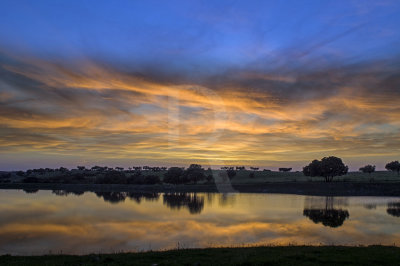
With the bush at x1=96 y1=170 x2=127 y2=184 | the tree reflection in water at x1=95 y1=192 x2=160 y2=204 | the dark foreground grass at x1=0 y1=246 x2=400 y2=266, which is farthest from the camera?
the bush at x1=96 y1=170 x2=127 y2=184

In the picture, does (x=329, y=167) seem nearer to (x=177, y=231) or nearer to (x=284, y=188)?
(x=284, y=188)

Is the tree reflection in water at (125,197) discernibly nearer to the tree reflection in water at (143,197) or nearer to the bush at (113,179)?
the tree reflection in water at (143,197)

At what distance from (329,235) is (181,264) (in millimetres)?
24151

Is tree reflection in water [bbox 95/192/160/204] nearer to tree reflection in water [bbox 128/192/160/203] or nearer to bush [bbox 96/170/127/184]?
tree reflection in water [bbox 128/192/160/203]

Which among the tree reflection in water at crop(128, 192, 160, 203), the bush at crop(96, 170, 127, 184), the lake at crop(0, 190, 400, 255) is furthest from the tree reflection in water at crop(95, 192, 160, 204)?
the bush at crop(96, 170, 127, 184)

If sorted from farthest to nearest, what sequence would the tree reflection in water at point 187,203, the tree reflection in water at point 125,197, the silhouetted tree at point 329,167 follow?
the silhouetted tree at point 329,167
the tree reflection in water at point 125,197
the tree reflection in water at point 187,203

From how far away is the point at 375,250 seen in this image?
22.7 meters

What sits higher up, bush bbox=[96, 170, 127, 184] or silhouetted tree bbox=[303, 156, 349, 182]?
silhouetted tree bbox=[303, 156, 349, 182]

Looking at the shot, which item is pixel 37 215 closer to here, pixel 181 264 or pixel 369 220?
pixel 181 264

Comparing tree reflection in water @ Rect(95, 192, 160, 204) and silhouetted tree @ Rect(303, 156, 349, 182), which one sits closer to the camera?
tree reflection in water @ Rect(95, 192, 160, 204)

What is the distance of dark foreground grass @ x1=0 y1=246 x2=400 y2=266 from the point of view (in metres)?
19.3

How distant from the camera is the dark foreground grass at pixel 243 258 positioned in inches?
758

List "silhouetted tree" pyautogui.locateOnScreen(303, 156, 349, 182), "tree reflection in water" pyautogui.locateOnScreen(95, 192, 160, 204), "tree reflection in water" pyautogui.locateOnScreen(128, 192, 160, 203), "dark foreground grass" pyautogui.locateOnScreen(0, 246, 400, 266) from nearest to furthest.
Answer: "dark foreground grass" pyautogui.locateOnScreen(0, 246, 400, 266)
"tree reflection in water" pyautogui.locateOnScreen(95, 192, 160, 204)
"tree reflection in water" pyautogui.locateOnScreen(128, 192, 160, 203)
"silhouetted tree" pyautogui.locateOnScreen(303, 156, 349, 182)

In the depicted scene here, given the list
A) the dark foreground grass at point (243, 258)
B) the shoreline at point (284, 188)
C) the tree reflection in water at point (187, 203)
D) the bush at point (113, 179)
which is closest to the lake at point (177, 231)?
the dark foreground grass at point (243, 258)
